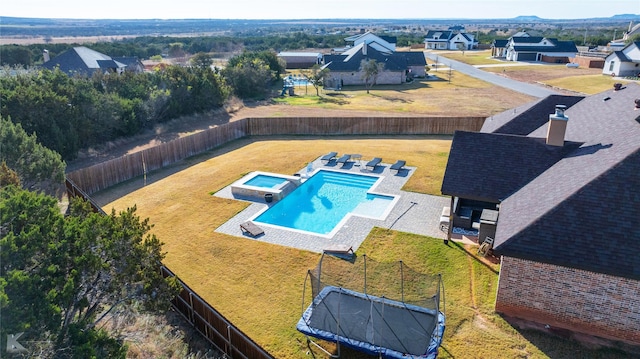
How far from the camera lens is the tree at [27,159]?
63.3 feet

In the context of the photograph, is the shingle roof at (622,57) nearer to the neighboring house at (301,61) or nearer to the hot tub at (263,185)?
the neighboring house at (301,61)

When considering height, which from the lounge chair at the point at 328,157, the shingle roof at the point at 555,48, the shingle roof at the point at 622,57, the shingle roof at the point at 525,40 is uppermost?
the shingle roof at the point at 525,40

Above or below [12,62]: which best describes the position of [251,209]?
below

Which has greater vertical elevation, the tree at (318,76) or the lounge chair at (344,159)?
the tree at (318,76)

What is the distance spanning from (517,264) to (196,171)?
21183 mm

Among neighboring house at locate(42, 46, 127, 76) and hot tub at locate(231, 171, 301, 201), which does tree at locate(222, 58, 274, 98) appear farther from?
hot tub at locate(231, 171, 301, 201)

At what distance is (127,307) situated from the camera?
11750mm

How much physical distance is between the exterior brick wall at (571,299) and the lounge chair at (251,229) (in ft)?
34.9

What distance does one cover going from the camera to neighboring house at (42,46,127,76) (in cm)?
5575

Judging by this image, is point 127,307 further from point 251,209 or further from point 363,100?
point 363,100

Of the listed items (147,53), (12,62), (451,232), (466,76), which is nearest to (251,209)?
(451,232)

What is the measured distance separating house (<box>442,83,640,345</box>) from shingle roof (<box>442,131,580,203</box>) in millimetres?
60

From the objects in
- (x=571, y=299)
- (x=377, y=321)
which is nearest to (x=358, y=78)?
(x=571, y=299)

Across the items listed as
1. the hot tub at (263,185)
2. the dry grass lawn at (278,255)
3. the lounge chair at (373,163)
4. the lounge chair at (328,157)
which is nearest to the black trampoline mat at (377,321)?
the dry grass lawn at (278,255)
